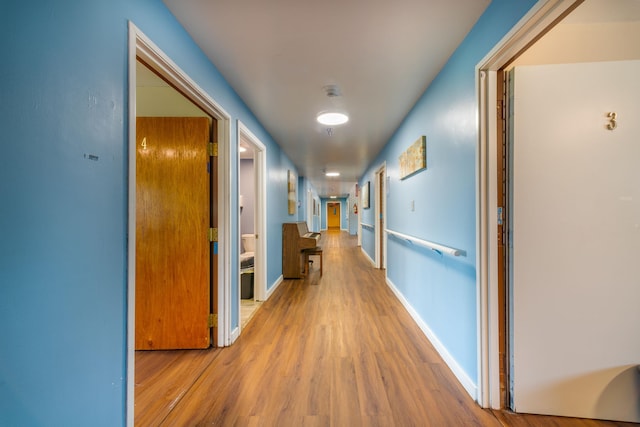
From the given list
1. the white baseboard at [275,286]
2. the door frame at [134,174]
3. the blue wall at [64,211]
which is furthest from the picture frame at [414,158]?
the white baseboard at [275,286]

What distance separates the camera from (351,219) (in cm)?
1428

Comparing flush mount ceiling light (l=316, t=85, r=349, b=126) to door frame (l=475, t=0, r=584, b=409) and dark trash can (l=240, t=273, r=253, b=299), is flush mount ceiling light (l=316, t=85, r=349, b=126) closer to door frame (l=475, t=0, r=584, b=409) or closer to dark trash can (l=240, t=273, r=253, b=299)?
door frame (l=475, t=0, r=584, b=409)

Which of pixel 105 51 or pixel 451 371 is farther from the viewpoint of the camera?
pixel 451 371

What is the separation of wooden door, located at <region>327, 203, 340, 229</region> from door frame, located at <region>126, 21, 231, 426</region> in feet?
56.8

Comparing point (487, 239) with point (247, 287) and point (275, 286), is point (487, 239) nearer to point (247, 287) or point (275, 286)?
point (247, 287)

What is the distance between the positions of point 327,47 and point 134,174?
1488 millimetres

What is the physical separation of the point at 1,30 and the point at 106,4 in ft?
1.63

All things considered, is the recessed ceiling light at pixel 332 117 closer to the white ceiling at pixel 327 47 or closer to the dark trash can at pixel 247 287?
the white ceiling at pixel 327 47

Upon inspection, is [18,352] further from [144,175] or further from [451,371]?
[451,371]

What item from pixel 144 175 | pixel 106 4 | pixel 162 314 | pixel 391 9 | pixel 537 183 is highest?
pixel 391 9

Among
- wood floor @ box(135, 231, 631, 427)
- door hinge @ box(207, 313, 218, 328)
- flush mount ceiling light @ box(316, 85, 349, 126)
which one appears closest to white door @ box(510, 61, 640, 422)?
wood floor @ box(135, 231, 631, 427)

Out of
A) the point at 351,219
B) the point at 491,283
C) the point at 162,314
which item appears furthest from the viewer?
the point at 351,219

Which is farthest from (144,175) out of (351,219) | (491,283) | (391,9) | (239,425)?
(351,219)

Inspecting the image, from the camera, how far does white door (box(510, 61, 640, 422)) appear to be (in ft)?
4.56
